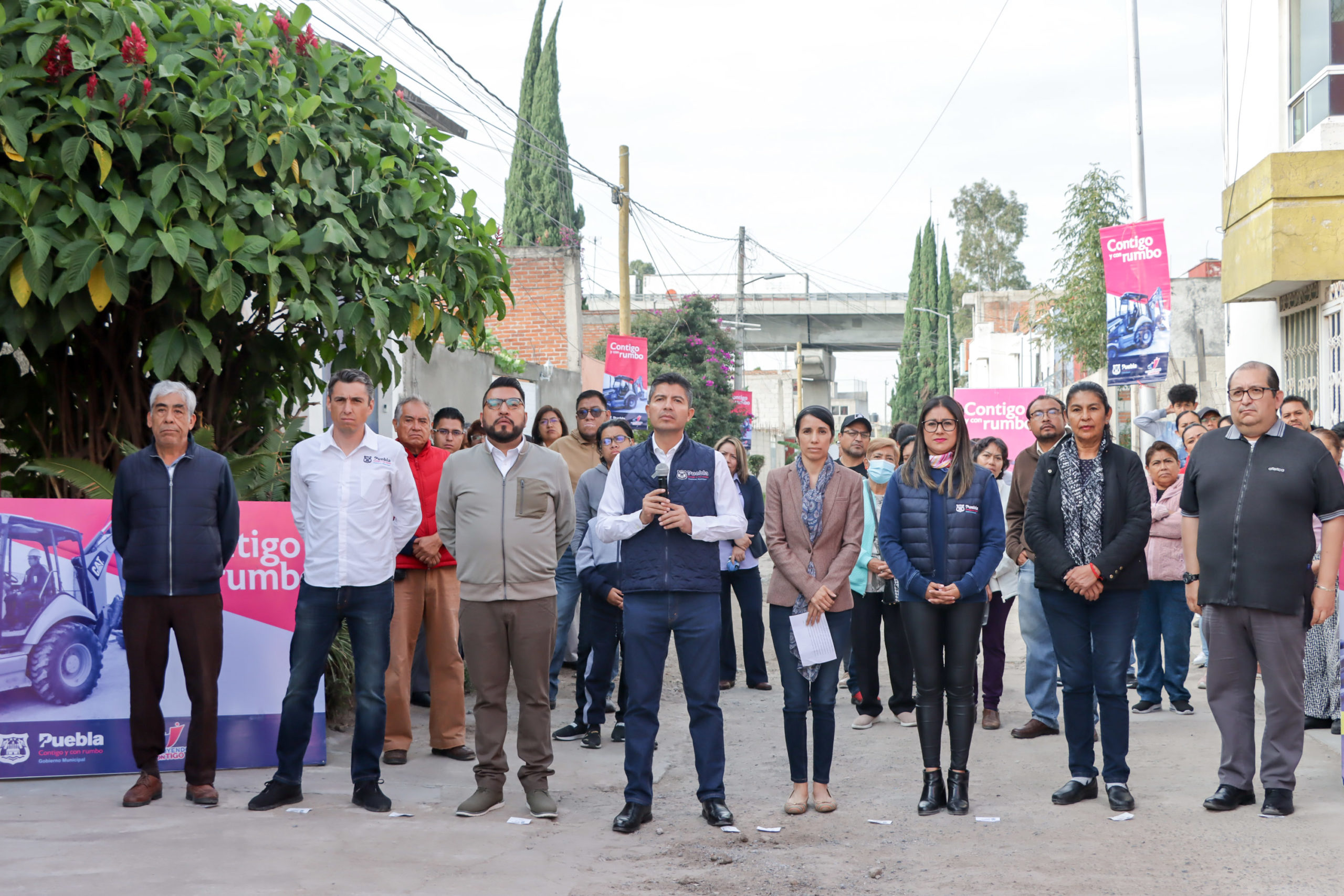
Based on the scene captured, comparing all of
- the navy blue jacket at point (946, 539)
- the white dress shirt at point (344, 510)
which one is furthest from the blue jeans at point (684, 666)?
the white dress shirt at point (344, 510)

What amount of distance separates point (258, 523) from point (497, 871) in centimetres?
262

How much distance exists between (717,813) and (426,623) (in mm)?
2387

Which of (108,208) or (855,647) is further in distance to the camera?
(855,647)

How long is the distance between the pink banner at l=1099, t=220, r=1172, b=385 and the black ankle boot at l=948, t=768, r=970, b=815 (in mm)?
9434

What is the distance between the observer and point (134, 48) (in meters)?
6.12

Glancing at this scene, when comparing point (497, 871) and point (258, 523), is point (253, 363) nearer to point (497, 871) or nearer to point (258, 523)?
point (258, 523)

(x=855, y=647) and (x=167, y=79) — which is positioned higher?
(x=167, y=79)

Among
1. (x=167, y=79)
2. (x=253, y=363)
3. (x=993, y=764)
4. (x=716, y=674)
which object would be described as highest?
(x=167, y=79)

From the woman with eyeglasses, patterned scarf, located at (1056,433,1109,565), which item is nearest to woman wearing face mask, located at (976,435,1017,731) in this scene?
patterned scarf, located at (1056,433,1109,565)

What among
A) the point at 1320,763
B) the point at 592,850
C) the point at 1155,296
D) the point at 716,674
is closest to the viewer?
the point at 592,850

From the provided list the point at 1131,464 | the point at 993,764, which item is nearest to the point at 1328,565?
the point at 1131,464

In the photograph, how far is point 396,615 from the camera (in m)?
7.08

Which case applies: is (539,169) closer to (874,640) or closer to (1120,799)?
(874,640)

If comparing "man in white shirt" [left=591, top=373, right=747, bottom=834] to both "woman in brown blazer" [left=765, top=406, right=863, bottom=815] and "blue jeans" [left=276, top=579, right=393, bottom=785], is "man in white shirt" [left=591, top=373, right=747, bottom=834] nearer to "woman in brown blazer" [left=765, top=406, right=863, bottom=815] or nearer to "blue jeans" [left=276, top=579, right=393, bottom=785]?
"woman in brown blazer" [left=765, top=406, right=863, bottom=815]
